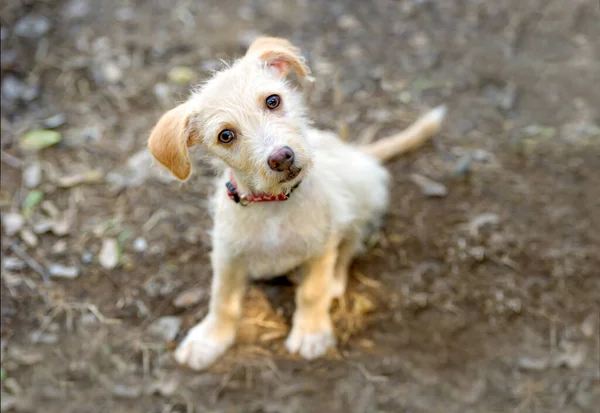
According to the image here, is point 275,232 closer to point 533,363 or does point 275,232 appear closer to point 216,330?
point 216,330

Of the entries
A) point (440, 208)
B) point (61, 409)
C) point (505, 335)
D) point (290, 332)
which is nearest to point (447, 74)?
point (440, 208)

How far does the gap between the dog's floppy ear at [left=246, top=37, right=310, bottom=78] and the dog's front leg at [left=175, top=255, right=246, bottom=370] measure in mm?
1288

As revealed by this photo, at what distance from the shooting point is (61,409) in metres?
3.71

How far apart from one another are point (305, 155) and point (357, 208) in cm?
124

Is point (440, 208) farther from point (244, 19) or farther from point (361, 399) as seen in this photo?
point (244, 19)

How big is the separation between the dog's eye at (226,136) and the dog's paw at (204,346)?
1.48m

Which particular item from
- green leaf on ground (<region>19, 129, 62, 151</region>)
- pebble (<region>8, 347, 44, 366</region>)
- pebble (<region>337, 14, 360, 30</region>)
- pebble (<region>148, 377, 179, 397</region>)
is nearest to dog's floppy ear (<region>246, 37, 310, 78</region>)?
pebble (<region>148, 377, 179, 397</region>)

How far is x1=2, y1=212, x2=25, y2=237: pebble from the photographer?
4453mm

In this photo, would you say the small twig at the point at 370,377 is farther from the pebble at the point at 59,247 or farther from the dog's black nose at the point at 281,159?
the pebble at the point at 59,247

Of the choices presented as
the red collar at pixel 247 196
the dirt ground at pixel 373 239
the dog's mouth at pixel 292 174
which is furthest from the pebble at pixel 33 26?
the dog's mouth at pixel 292 174

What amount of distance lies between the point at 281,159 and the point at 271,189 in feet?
0.75

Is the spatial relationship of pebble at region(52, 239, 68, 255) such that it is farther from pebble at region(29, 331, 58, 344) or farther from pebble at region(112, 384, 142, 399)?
pebble at region(112, 384, 142, 399)

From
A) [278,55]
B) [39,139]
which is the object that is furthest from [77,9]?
[278,55]

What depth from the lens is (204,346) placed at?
3861 millimetres
